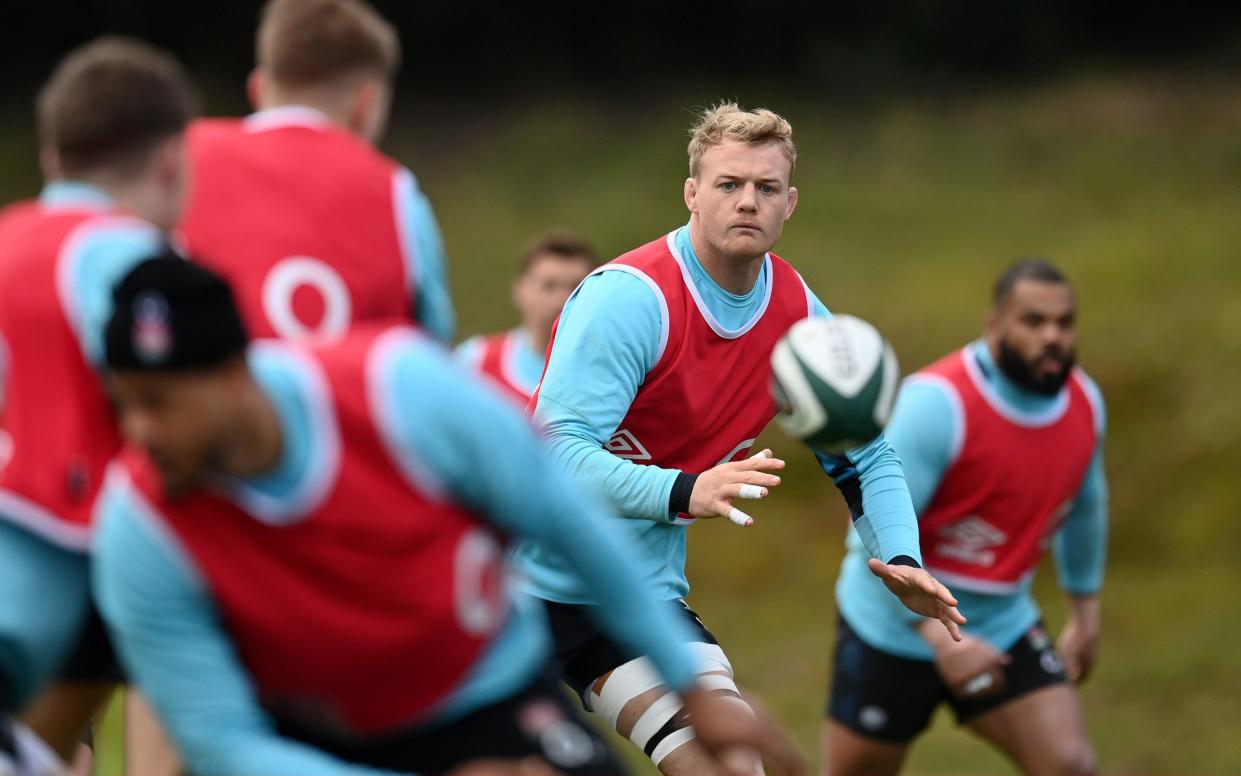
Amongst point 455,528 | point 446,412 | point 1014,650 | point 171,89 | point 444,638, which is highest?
point 171,89

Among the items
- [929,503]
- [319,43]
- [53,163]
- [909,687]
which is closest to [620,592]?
[53,163]

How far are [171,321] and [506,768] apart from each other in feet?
3.13

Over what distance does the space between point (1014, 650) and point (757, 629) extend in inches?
242

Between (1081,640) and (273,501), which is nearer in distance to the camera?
(273,501)

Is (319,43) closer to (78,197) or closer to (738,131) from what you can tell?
(78,197)

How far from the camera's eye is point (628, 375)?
4.71 meters

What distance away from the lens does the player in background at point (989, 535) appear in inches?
243

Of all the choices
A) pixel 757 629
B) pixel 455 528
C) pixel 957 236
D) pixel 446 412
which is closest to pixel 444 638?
pixel 455 528

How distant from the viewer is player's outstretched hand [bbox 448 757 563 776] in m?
2.89

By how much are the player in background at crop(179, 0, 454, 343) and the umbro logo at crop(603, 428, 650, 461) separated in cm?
108

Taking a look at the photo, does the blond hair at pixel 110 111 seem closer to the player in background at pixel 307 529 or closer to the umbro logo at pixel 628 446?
the player in background at pixel 307 529

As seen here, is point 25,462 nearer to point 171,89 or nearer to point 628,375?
point 171,89

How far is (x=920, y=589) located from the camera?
4.57 metres

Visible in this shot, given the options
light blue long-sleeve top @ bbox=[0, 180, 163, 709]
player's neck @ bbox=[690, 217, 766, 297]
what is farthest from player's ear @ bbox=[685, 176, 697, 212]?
light blue long-sleeve top @ bbox=[0, 180, 163, 709]
